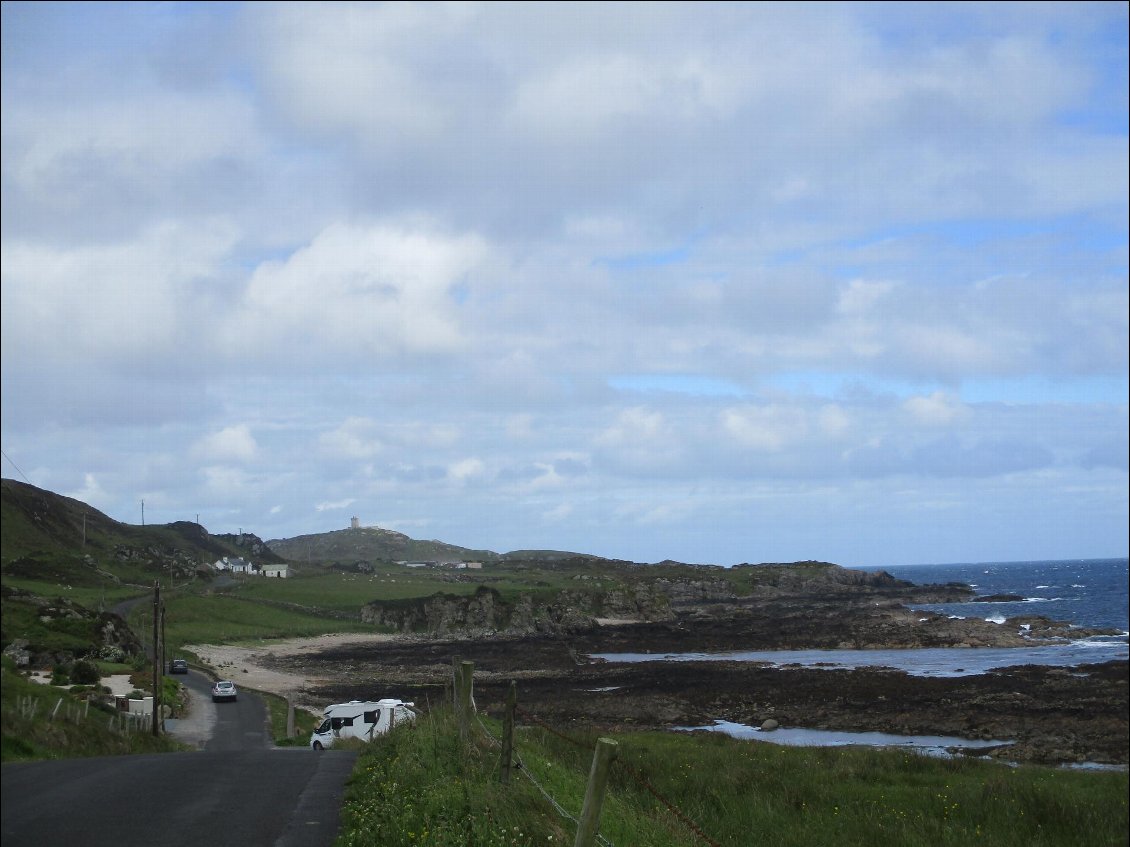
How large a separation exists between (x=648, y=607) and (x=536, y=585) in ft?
51.1

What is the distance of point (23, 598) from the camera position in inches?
2052

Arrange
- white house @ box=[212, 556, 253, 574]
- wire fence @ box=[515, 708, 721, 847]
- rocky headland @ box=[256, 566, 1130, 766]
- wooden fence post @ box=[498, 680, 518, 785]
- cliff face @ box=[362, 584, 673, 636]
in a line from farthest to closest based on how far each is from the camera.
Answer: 1. white house @ box=[212, 556, 253, 574]
2. cliff face @ box=[362, 584, 673, 636]
3. rocky headland @ box=[256, 566, 1130, 766]
4. wooden fence post @ box=[498, 680, 518, 785]
5. wire fence @ box=[515, 708, 721, 847]

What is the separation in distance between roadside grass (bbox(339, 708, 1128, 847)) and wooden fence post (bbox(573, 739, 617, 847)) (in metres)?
2.13

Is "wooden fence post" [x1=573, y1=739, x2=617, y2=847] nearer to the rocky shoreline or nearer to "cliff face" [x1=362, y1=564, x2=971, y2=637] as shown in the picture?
the rocky shoreline

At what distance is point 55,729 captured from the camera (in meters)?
21.6

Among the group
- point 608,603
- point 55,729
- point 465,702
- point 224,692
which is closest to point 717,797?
point 465,702

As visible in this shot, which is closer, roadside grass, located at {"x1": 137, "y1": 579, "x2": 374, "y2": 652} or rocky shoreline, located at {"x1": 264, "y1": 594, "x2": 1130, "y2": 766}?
rocky shoreline, located at {"x1": 264, "y1": 594, "x2": 1130, "y2": 766}

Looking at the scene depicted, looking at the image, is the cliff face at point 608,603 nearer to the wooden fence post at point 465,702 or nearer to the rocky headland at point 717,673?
the rocky headland at point 717,673

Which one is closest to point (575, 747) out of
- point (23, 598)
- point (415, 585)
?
point (23, 598)

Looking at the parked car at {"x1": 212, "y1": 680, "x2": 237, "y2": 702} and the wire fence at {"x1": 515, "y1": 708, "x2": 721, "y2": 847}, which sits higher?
Result: the wire fence at {"x1": 515, "y1": 708, "x2": 721, "y2": 847}

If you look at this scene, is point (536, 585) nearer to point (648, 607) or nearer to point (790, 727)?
point (648, 607)

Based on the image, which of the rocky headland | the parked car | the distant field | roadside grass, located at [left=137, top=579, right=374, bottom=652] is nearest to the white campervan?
the rocky headland

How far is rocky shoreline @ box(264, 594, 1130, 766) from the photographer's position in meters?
40.9

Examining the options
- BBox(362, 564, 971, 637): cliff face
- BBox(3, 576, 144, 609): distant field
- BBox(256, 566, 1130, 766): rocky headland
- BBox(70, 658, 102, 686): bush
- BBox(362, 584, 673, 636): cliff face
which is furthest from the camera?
BBox(362, 564, 971, 637): cliff face
